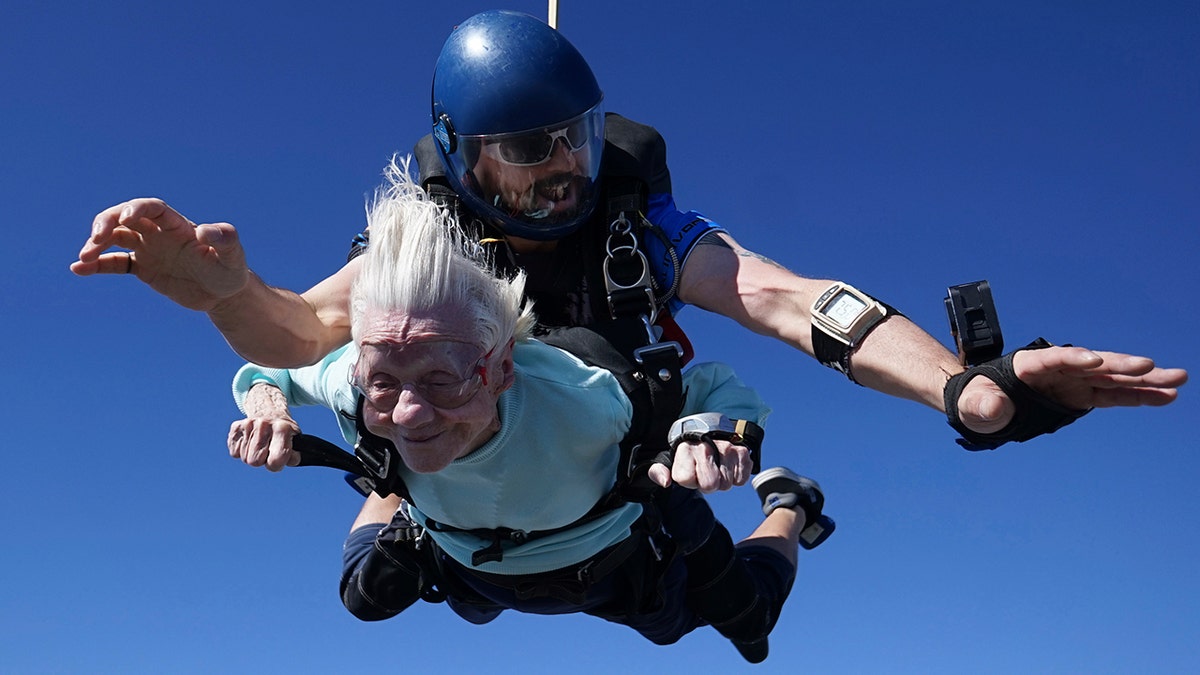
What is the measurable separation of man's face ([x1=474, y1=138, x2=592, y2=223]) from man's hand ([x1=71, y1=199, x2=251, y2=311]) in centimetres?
130

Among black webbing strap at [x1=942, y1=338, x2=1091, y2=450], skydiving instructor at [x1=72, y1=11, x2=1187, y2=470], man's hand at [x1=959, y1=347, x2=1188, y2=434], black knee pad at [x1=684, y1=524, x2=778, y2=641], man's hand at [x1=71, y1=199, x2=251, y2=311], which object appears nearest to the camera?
man's hand at [x1=959, y1=347, x2=1188, y2=434]

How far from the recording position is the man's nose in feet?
13.6

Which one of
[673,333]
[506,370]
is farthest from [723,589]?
[506,370]

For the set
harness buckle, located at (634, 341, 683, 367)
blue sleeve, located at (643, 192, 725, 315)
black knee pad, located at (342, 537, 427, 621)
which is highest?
blue sleeve, located at (643, 192, 725, 315)

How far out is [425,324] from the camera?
4199 millimetres

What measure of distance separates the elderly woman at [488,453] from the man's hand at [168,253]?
43cm

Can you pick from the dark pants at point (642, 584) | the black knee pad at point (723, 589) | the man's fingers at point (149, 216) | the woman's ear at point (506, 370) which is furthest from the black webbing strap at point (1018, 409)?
the man's fingers at point (149, 216)

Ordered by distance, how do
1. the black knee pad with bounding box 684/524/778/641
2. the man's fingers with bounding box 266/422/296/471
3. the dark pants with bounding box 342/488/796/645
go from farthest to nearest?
1. the black knee pad with bounding box 684/524/778/641
2. the dark pants with bounding box 342/488/796/645
3. the man's fingers with bounding box 266/422/296/471

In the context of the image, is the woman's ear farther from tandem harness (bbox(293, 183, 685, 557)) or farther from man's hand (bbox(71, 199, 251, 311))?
man's hand (bbox(71, 199, 251, 311))

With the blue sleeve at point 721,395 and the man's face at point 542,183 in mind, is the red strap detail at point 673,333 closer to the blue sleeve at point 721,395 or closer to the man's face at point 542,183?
the blue sleeve at point 721,395

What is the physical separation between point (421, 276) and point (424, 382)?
13.3 inches

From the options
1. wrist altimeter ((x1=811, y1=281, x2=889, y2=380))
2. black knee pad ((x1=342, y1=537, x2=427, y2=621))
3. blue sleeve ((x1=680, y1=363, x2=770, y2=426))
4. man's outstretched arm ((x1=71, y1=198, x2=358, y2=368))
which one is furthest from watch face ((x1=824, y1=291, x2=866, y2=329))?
black knee pad ((x1=342, y1=537, x2=427, y2=621))

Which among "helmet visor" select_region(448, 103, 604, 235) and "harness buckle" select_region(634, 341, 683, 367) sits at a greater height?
"helmet visor" select_region(448, 103, 604, 235)

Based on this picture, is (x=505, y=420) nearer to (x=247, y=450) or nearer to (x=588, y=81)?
(x=247, y=450)
